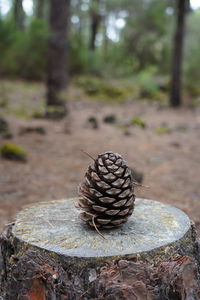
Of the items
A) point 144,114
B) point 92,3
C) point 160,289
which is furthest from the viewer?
point 92,3

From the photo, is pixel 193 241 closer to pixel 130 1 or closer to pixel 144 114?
pixel 144 114

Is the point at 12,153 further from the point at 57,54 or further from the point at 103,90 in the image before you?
the point at 103,90

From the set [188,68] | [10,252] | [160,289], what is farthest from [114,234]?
[188,68]

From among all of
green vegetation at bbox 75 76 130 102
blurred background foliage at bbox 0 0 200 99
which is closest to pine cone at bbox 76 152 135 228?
green vegetation at bbox 75 76 130 102

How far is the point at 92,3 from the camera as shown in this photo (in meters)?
21.6

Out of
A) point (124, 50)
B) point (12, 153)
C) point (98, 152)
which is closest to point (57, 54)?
point (98, 152)

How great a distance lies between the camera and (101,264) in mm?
2180

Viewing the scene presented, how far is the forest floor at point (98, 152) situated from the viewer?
18.2 ft

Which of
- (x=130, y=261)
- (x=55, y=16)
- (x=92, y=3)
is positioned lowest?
→ (x=130, y=261)

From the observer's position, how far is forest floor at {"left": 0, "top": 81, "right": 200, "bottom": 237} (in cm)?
555

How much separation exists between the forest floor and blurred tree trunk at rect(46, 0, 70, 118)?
860 mm

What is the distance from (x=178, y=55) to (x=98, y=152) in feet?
26.9

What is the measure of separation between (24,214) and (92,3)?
20.6 meters

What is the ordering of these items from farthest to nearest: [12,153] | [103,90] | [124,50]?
[124,50] → [103,90] → [12,153]
